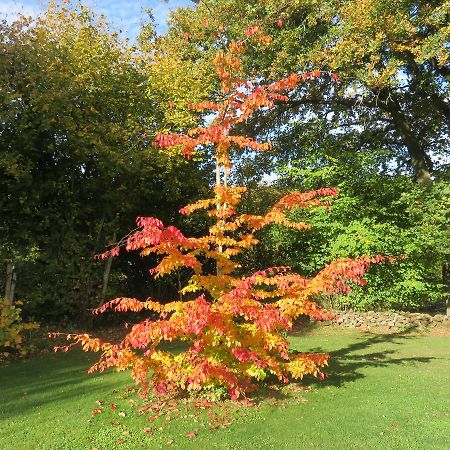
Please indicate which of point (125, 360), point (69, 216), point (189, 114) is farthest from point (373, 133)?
point (125, 360)

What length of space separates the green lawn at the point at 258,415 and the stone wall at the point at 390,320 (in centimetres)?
492

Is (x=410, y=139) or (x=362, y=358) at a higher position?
(x=410, y=139)

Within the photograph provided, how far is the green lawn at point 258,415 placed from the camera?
434cm

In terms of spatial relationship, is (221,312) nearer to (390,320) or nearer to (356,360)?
(356,360)

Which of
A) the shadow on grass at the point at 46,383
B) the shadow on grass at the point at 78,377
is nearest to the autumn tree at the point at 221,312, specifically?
the shadow on grass at the point at 78,377

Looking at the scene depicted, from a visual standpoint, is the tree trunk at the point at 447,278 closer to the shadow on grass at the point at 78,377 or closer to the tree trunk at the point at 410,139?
the tree trunk at the point at 410,139

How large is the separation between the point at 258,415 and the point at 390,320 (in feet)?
28.3

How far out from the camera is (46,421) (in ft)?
16.4

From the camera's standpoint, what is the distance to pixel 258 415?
504 centimetres

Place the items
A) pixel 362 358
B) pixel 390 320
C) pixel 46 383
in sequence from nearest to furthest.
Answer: pixel 46 383 < pixel 362 358 < pixel 390 320

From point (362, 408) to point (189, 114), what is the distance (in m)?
8.71

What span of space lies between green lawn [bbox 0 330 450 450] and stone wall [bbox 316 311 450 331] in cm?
492

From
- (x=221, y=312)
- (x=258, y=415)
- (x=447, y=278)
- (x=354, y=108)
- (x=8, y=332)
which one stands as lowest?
(x=258, y=415)

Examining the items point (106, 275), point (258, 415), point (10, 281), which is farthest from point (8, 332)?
point (258, 415)
